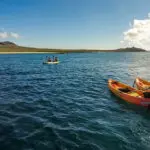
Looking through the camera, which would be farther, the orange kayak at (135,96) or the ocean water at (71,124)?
the orange kayak at (135,96)

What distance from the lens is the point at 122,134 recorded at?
13.4 metres

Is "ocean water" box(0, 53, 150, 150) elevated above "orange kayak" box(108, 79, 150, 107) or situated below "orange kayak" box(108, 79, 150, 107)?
below

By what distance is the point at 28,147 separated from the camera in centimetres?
1119

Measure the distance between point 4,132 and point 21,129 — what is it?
1.15 metres

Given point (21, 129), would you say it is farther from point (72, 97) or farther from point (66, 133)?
point (72, 97)

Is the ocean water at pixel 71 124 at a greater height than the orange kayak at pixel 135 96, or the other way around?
the orange kayak at pixel 135 96

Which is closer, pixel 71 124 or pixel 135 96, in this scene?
pixel 71 124

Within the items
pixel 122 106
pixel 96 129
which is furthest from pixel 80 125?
pixel 122 106

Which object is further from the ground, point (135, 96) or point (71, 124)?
point (135, 96)

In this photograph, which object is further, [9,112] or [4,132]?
[9,112]

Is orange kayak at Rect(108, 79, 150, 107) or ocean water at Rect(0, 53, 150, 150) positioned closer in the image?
ocean water at Rect(0, 53, 150, 150)

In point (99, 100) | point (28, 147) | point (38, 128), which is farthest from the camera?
point (99, 100)

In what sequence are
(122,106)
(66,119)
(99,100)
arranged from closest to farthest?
(66,119) → (122,106) → (99,100)

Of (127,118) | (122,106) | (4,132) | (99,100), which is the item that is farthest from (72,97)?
(4,132)
